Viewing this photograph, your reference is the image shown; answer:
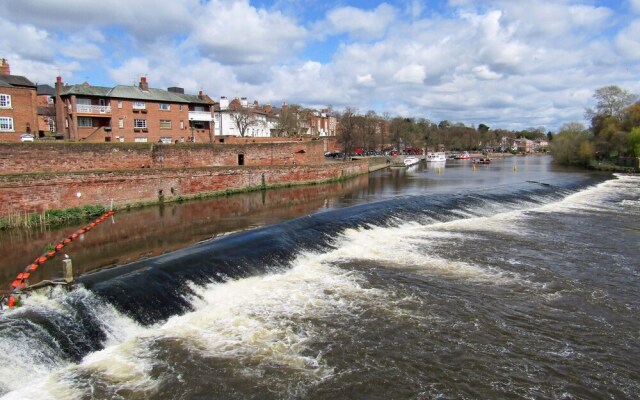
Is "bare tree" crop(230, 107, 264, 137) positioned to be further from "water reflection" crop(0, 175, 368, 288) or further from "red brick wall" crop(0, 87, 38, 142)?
"water reflection" crop(0, 175, 368, 288)

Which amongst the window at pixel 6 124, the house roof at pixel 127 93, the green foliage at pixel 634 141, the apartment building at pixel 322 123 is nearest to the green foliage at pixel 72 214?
the window at pixel 6 124

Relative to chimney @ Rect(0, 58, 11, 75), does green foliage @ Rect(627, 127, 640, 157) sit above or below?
below

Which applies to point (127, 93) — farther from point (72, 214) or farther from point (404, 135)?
point (404, 135)

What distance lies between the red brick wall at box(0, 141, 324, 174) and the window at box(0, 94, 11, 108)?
14.2 meters

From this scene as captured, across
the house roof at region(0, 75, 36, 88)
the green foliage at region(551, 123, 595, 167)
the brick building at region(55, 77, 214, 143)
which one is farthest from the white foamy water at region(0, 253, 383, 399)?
the green foliage at region(551, 123, 595, 167)

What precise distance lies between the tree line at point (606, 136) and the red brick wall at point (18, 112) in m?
60.1

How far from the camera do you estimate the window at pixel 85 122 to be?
36.1 meters

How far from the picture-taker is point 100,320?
7828mm

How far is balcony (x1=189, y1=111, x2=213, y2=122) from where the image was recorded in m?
43.3


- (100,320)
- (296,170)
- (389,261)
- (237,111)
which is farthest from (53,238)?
(237,111)

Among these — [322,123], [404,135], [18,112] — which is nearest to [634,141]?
[404,135]

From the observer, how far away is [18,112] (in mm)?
32750

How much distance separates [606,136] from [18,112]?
209 feet

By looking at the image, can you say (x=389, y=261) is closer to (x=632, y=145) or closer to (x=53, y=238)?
(x=53, y=238)
